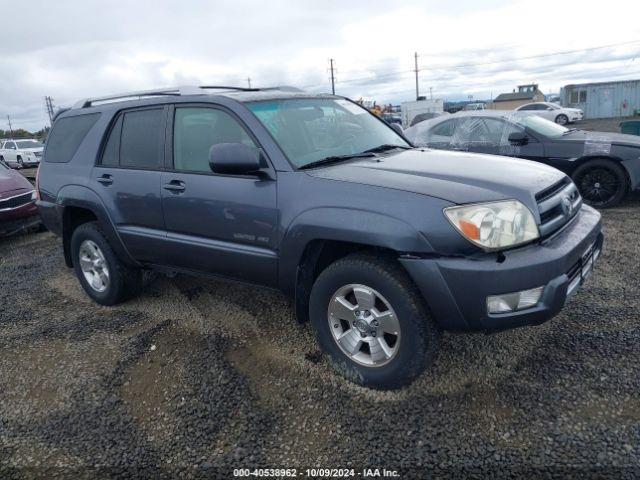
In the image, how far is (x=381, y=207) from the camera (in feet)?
A: 8.51

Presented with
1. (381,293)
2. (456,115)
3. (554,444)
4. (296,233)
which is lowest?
(554,444)

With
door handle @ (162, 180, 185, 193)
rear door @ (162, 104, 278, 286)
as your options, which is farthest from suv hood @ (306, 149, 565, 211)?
door handle @ (162, 180, 185, 193)

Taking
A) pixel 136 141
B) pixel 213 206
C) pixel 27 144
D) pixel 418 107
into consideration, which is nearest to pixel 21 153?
pixel 27 144

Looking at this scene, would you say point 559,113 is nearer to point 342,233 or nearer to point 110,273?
point 110,273

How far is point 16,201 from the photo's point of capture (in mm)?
7164

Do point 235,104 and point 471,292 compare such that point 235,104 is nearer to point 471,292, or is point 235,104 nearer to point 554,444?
point 471,292

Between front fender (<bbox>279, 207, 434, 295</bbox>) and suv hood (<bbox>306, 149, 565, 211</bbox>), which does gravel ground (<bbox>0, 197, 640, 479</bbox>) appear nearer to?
front fender (<bbox>279, 207, 434, 295</bbox>)

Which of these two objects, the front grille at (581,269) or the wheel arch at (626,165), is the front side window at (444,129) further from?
the front grille at (581,269)

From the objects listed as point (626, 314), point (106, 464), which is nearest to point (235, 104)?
point (106, 464)

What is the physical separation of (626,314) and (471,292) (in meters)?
1.88

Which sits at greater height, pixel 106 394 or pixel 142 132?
pixel 142 132

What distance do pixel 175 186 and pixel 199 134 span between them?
414 millimetres

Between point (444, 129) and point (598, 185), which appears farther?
point (444, 129)

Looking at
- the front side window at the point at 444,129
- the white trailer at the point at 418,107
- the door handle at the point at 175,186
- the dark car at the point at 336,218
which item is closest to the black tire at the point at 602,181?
the front side window at the point at 444,129
